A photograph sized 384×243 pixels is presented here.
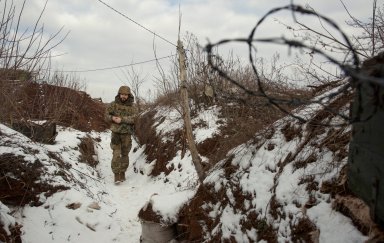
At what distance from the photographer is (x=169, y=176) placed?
7.71 meters

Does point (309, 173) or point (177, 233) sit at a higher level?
point (309, 173)

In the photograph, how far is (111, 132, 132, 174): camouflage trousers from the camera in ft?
26.1

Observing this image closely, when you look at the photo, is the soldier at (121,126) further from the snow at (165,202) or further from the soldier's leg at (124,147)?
the snow at (165,202)

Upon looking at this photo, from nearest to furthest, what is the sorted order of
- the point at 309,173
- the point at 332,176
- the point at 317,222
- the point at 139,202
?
the point at 317,222
the point at 332,176
the point at 309,173
the point at 139,202

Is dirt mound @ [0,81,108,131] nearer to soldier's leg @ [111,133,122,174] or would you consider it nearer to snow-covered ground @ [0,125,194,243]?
soldier's leg @ [111,133,122,174]

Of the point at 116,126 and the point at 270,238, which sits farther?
the point at 116,126

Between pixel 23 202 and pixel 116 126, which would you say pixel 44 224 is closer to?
pixel 23 202

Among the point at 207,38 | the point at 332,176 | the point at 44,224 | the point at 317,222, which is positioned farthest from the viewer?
the point at 44,224

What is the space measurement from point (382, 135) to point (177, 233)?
3247mm

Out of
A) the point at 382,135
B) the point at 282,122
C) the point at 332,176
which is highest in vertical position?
the point at 282,122

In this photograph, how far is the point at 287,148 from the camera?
409cm

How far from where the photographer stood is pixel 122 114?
26.3 ft

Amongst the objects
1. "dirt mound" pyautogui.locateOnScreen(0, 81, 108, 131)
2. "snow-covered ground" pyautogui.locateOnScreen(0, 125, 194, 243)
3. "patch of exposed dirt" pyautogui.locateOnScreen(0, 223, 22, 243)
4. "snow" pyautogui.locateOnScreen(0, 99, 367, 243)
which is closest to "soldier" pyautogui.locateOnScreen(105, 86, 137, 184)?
"snow" pyautogui.locateOnScreen(0, 99, 367, 243)

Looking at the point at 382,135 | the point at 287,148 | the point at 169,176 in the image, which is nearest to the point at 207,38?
the point at 382,135
